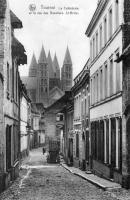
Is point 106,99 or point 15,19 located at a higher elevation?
point 15,19

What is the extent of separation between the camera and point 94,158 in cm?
2845

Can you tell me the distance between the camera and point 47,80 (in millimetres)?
177625

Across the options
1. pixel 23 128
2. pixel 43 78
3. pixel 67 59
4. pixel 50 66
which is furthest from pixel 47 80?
pixel 23 128

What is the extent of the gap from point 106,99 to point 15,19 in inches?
247

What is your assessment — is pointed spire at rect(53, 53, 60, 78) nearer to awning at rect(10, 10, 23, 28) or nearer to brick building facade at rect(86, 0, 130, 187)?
brick building facade at rect(86, 0, 130, 187)

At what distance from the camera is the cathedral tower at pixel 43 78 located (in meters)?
174

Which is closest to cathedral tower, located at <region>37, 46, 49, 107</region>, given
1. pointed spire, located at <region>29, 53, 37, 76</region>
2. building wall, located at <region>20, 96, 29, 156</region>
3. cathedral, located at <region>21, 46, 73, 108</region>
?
cathedral, located at <region>21, 46, 73, 108</region>

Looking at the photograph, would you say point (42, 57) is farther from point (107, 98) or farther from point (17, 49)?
point (107, 98)

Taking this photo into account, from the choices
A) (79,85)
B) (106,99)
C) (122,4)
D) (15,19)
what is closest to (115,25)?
(122,4)

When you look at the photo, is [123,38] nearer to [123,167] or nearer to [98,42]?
[123,167]

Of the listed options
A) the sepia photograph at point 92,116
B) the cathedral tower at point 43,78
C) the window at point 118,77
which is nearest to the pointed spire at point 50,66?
the cathedral tower at point 43,78

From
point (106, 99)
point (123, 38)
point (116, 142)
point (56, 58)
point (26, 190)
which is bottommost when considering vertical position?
point (26, 190)

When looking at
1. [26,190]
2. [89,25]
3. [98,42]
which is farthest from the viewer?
[89,25]

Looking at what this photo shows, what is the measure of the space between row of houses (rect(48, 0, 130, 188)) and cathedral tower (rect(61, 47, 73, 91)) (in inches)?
5640
